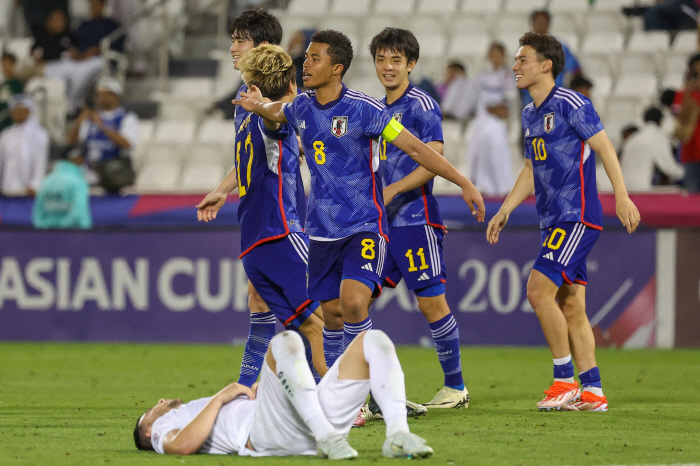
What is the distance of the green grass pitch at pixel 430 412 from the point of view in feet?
15.3

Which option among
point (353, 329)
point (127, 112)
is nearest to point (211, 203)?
point (353, 329)

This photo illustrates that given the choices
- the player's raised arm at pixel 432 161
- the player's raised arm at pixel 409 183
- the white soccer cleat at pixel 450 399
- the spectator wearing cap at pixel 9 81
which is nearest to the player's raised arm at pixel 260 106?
the player's raised arm at pixel 432 161

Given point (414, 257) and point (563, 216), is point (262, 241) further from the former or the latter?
point (563, 216)

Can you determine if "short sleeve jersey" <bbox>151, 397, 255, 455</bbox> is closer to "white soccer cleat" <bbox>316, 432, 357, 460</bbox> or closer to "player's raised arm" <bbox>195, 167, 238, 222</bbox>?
"white soccer cleat" <bbox>316, 432, 357, 460</bbox>

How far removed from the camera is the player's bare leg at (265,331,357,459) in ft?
13.8

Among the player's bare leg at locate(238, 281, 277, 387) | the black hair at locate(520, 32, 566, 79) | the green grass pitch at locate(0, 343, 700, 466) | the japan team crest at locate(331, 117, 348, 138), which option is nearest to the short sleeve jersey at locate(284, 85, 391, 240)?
the japan team crest at locate(331, 117, 348, 138)

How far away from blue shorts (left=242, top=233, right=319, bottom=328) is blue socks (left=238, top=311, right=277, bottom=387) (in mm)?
284

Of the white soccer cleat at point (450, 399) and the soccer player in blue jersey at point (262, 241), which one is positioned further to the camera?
the white soccer cleat at point (450, 399)

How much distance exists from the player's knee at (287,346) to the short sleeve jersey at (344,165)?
3.90ft

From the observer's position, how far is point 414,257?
6371 millimetres

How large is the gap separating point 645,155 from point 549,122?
21.3 ft

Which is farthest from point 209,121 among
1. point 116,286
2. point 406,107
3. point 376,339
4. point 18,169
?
point 376,339

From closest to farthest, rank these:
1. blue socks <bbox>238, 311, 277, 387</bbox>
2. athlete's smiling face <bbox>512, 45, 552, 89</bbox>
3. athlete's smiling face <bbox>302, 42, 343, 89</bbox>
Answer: athlete's smiling face <bbox>302, 42, 343, 89</bbox>, blue socks <bbox>238, 311, 277, 387</bbox>, athlete's smiling face <bbox>512, 45, 552, 89</bbox>

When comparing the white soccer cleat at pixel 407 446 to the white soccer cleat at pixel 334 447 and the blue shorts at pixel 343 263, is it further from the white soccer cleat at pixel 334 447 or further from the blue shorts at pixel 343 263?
the blue shorts at pixel 343 263
